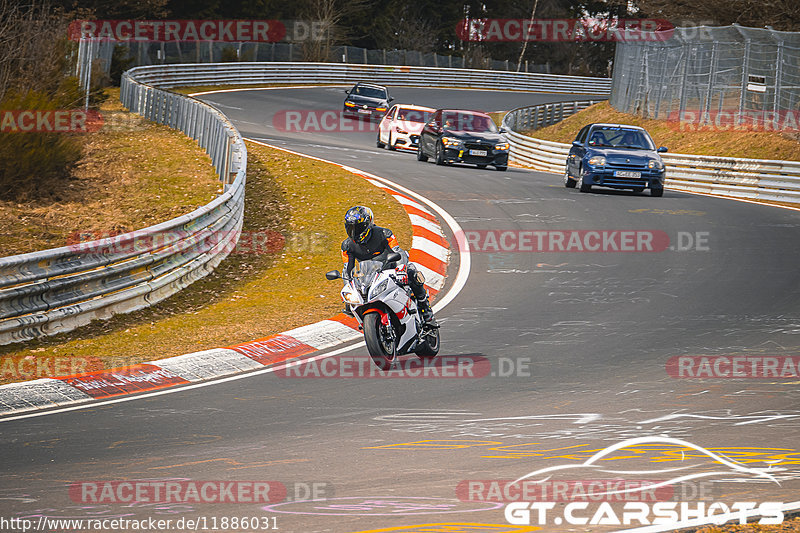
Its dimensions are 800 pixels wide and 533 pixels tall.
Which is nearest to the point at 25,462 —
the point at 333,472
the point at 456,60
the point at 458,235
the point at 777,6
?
the point at 333,472

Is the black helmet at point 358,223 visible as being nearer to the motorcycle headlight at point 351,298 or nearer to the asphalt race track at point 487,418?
the motorcycle headlight at point 351,298

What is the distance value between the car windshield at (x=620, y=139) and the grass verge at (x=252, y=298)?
5.34 m

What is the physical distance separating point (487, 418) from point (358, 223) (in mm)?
2290

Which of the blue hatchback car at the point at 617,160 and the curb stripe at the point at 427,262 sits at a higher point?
the blue hatchback car at the point at 617,160

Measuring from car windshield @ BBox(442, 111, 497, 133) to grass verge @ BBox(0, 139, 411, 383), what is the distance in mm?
6771

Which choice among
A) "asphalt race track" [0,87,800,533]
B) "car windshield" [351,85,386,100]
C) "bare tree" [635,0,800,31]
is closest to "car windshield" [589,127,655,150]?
"asphalt race track" [0,87,800,533]

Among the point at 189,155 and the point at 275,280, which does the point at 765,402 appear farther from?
the point at 189,155

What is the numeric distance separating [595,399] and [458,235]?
9.15 meters

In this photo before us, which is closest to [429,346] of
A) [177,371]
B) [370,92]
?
[177,371]

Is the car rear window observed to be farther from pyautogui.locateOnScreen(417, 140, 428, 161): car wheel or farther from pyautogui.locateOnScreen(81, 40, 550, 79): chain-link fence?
pyautogui.locateOnScreen(417, 140, 428, 161): car wheel

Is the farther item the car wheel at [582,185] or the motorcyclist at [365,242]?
the car wheel at [582,185]

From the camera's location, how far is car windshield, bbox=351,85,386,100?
146 ft

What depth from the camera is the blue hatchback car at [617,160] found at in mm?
21828

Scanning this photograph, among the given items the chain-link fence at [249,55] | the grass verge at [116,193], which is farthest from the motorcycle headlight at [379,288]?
the chain-link fence at [249,55]
